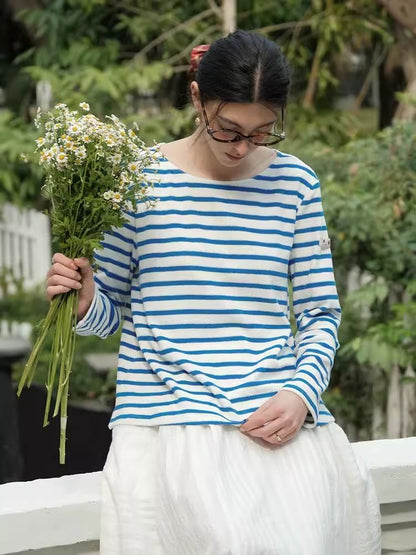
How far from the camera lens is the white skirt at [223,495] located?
1.87 metres

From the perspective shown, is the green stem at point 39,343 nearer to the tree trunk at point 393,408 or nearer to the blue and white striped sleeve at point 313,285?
the blue and white striped sleeve at point 313,285

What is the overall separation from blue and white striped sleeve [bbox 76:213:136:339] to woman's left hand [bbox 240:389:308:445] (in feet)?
1.14

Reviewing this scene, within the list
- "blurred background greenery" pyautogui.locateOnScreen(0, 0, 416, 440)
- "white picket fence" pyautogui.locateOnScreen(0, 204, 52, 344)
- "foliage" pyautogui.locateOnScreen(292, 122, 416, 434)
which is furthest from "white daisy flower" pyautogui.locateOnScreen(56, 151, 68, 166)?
"white picket fence" pyautogui.locateOnScreen(0, 204, 52, 344)

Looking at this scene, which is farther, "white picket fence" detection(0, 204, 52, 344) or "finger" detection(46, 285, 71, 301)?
"white picket fence" detection(0, 204, 52, 344)

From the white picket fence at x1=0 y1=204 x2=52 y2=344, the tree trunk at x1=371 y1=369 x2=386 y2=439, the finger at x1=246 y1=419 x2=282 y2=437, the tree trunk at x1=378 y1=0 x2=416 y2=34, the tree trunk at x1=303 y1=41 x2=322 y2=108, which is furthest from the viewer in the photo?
the white picket fence at x1=0 y1=204 x2=52 y2=344

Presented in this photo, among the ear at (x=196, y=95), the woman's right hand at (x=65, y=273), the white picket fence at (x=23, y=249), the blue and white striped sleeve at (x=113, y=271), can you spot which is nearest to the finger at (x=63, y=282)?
the woman's right hand at (x=65, y=273)

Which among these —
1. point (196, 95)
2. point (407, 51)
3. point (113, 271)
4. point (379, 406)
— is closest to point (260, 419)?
point (113, 271)

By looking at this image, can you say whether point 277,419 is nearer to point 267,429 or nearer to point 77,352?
point 267,429

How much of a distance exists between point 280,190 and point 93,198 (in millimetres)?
448

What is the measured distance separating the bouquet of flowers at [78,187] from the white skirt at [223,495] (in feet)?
0.65

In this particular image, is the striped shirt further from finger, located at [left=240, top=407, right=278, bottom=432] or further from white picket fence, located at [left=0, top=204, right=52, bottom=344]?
white picket fence, located at [left=0, top=204, right=52, bottom=344]

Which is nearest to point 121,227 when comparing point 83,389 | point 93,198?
point 93,198

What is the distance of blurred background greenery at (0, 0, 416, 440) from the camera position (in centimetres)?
510

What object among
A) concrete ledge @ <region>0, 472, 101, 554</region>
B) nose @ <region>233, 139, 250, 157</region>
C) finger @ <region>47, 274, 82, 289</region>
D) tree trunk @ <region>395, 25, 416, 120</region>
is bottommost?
concrete ledge @ <region>0, 472, 101, 554</region>
